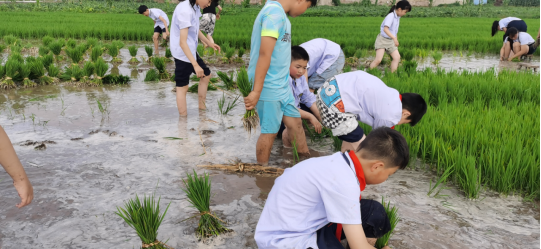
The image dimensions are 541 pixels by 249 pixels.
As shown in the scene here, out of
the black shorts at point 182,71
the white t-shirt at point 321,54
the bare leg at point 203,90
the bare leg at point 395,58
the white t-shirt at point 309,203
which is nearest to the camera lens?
the white t-shirt at point 309,203

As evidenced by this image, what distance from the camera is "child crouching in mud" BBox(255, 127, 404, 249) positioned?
158cm

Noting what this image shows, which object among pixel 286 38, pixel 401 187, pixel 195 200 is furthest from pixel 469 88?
pixel 195 200

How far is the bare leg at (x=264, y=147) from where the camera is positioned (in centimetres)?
313

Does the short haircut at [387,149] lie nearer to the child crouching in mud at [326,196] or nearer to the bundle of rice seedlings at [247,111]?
the child crouching in mud at [326,196]

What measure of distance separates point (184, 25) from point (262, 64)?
65.4 inches

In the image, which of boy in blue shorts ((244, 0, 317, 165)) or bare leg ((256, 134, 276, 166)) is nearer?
boy in blue shorts ((244, 0, 317, 165))

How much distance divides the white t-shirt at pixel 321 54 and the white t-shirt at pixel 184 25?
3.69ft

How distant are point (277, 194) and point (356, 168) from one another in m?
0.34

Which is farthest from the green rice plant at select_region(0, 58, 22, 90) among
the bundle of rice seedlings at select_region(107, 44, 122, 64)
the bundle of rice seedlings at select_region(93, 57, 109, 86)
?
the bundle of rice seedlings at select_region(107, 44, 122, 64)

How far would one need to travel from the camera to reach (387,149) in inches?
65.2

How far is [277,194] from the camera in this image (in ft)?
5.64

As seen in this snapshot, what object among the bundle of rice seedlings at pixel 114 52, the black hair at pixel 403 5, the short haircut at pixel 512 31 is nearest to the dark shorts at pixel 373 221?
the black hair at pixel 403 5

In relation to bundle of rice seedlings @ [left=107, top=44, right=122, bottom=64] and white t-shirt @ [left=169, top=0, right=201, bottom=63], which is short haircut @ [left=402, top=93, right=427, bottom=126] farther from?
bundle of rice seedlings @ [left=107, top=44, right=122, bottom=64]

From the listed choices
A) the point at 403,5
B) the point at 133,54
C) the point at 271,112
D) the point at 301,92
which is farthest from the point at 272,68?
the point at 133,54
